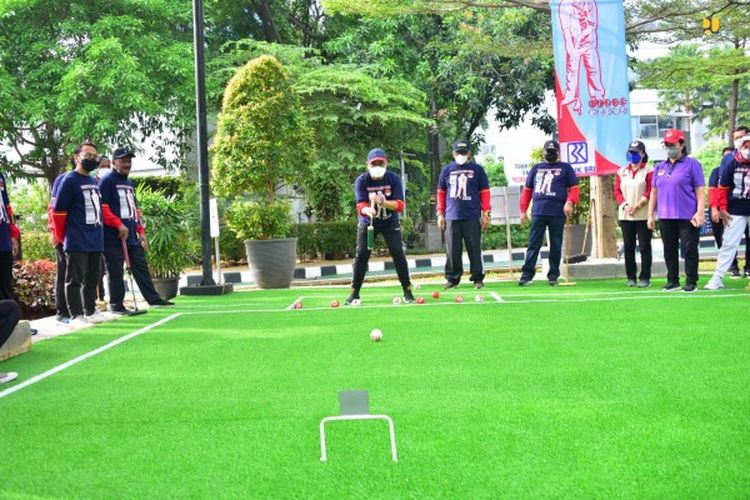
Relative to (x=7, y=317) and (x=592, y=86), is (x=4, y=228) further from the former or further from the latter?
(x=592, y=86)

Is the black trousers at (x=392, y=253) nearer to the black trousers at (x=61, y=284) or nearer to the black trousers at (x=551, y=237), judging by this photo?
the black trousers at (x=551, y=237)

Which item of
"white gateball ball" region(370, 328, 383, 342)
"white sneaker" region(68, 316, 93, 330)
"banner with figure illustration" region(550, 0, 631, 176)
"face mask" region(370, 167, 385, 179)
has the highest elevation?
"banner with figure illustration" region(550, 0, 631, 176)

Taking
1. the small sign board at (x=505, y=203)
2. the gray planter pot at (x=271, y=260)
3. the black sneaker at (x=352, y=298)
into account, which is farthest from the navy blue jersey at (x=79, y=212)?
the small sign board at (x=505, y=203)

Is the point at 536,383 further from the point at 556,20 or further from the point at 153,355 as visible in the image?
the point at 556,20

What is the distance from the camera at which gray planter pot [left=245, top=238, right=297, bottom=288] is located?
14617mm


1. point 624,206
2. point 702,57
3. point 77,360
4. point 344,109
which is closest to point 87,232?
point 77,360

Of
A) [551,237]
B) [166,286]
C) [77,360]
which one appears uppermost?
[551,237]

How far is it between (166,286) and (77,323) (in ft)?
13.5

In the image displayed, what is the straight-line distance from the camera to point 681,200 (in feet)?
34.4

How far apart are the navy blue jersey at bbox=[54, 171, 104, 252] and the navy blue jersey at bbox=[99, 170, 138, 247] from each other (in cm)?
81

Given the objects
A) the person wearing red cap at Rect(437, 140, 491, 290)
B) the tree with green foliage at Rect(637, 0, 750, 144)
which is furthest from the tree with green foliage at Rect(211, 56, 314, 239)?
the tree with green foliage at Rect(637, 0, 750, 144)

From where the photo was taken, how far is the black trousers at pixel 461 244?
12047 mm

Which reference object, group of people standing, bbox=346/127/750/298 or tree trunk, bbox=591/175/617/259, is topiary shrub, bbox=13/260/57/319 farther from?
tree trunk, bbox=591/175/617/259

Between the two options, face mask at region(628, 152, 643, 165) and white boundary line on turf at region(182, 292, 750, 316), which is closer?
white boundary line on turf at region(182, 292, 750, 316)
